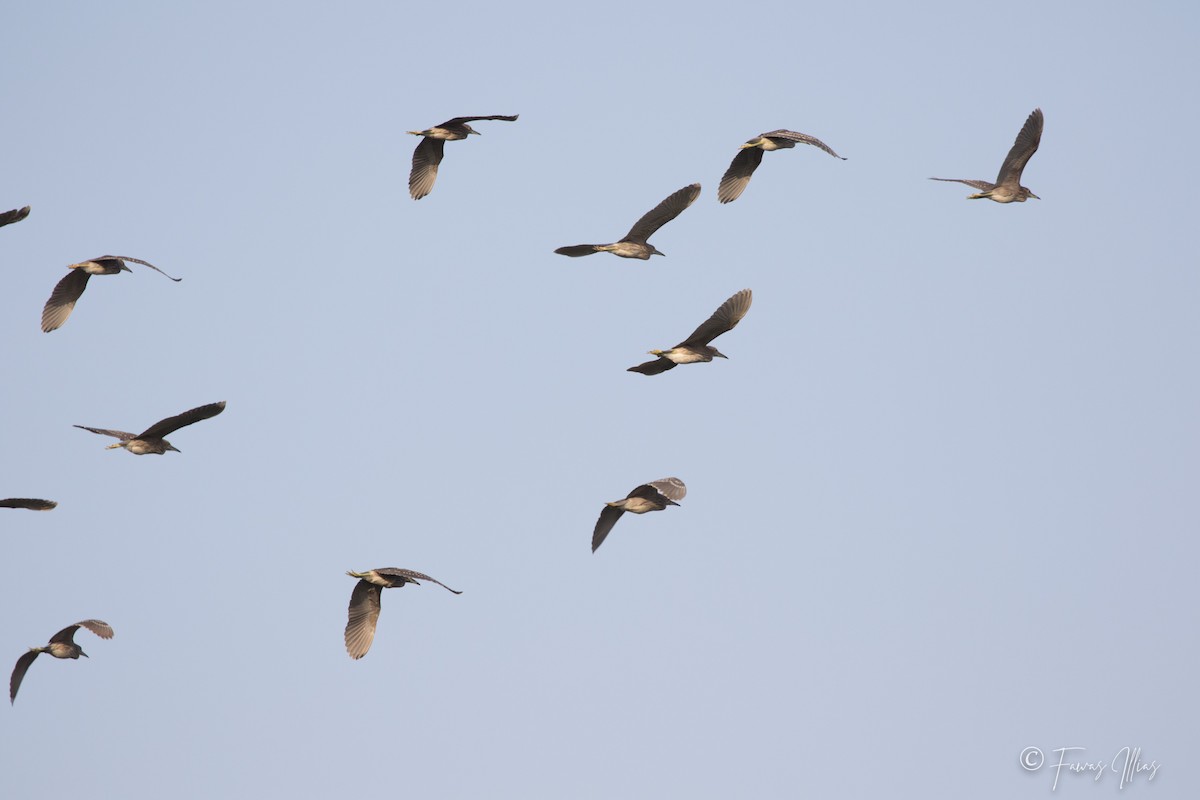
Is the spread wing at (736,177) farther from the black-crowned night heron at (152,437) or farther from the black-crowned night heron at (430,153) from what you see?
the black-crowned night heron at (152,437)

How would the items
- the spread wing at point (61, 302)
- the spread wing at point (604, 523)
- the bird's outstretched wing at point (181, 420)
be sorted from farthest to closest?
the spread wing at point (61, 302)
the spread wing at point (604, 523)
the bird's outstretched wing at point (181, 420)

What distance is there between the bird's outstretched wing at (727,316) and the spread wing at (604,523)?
3.87m


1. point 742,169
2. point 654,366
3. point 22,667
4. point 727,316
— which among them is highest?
point 742,169

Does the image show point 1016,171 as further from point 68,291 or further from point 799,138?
point 68,291

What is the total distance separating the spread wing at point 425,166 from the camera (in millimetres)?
38531

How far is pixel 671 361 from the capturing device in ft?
119

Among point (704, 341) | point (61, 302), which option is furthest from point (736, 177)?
point (61, 302)

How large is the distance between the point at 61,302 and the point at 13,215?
103 inches

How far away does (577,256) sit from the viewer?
35.9 metres

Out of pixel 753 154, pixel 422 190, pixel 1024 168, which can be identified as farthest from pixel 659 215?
pixel 1024 168

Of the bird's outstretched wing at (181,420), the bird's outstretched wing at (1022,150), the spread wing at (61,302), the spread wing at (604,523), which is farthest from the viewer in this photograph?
the bird's outstretched wing at (1022,150)

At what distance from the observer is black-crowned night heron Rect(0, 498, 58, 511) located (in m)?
33.6

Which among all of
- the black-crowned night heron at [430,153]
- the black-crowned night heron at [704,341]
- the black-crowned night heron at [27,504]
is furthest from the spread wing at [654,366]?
the black-crowned night heron at [27,504]

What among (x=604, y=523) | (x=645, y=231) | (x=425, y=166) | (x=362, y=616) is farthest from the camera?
(x=425, y=166)
